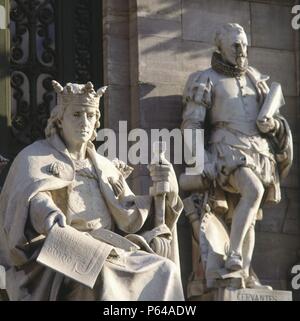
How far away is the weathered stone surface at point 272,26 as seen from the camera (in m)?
21.1

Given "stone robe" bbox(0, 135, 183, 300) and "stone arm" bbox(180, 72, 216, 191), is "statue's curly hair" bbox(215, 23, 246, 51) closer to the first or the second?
"stone arm" bbox(180, 72, 216, 191)

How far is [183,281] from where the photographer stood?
1992 cm

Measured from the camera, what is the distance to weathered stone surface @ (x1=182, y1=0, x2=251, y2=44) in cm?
2077

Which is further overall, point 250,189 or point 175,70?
point 175,70

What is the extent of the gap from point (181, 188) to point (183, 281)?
2.65 ft

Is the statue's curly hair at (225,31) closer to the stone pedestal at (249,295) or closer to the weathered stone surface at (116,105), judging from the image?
the weathered stone surface at (116,105)

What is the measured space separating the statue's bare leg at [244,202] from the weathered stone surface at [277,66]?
1.45 metres

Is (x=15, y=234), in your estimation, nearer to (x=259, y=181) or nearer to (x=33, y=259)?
(x=33, y=259)

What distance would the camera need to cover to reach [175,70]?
67.4 feet

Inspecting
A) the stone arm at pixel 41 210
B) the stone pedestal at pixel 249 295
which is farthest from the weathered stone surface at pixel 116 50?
the stone arm at pixel 41 210

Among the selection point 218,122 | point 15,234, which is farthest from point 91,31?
point 15,234

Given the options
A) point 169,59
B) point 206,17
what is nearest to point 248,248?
point 169,59

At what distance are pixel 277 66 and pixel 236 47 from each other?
1119 millimetres

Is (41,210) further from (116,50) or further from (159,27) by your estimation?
(159,27)
